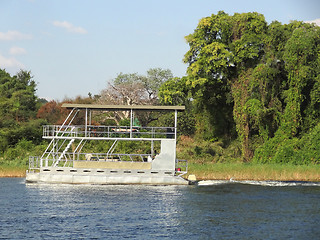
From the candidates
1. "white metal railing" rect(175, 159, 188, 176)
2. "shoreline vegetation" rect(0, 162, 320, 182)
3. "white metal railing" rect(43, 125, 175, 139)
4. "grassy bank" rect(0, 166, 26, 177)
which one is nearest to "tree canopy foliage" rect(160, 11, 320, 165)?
"white metal railing" rect(43, 125, 175, 139)

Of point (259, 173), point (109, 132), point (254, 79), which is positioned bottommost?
point (259, 173)

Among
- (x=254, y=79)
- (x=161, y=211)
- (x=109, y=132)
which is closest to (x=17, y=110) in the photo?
(x=254, y=79)

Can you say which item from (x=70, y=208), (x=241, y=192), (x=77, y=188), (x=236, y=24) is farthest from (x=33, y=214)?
(x=236, y=24)

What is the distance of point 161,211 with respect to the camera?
29125 mm

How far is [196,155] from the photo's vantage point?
187ft

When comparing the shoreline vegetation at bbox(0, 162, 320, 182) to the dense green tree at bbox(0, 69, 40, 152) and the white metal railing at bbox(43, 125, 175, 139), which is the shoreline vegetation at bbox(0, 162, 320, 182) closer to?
the white metal railing at bbox(43, 125, 175, 139)

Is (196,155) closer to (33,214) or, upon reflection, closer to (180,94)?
(180,94)

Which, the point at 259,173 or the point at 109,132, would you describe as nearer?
the point at 109,132

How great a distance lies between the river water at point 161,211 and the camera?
23922 mm

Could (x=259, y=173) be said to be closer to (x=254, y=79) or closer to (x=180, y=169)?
(x=180, y=169)

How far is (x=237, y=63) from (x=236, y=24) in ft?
12.6

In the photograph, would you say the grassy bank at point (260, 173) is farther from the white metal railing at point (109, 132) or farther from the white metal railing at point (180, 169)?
the white metal railing at point (109, 132)

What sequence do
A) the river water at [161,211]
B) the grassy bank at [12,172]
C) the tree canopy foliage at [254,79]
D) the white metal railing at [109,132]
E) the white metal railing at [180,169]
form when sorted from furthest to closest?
1. the tree canopy foliage at [254,79]
2. the grassy bank at [12,172]
3. the white metal railing at [180,169]
4. the white metal railing at [109,132]
5. the river water at [161,211]

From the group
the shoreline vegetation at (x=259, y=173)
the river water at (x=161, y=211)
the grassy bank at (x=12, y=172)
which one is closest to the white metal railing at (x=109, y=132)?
the river water at (x=161, y=211)
